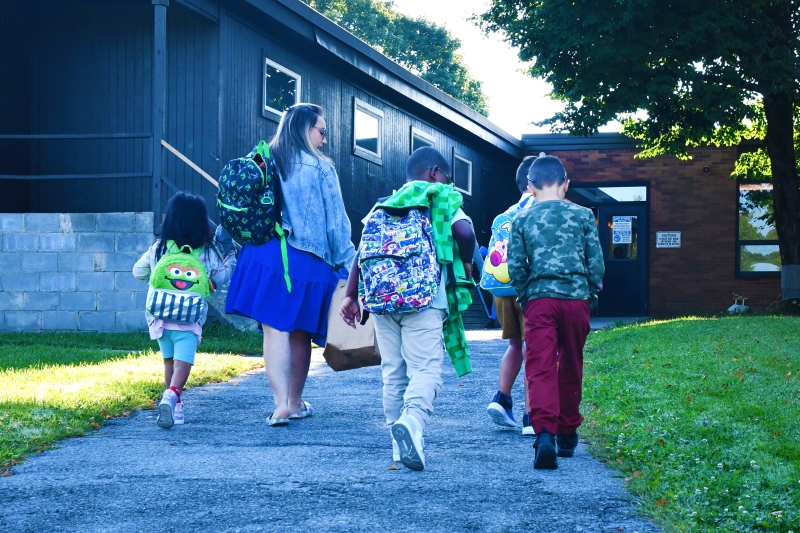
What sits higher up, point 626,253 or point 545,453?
point 626,253

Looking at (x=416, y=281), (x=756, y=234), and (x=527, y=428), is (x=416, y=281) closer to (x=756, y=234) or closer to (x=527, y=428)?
(x=527, y=428)

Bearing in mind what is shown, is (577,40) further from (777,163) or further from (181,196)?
(181,196)

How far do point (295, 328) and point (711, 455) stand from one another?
7.95ft

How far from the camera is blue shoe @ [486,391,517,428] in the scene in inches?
217

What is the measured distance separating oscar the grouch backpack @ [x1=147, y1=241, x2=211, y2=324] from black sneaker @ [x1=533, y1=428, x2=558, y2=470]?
2.33 m

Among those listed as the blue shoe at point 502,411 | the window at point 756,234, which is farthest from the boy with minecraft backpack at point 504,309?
the window at point 756,234

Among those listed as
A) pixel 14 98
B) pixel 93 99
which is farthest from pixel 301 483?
pixel 14 98

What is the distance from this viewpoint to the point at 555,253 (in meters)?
4.64

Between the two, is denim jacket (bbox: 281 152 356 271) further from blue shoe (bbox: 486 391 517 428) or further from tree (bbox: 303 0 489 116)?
tree (bbox: 303 0 489 116)

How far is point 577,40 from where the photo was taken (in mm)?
15906

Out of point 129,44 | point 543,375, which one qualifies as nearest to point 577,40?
point 129,44

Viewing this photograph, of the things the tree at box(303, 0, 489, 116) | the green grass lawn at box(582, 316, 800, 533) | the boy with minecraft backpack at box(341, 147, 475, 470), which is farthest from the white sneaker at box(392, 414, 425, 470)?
the tree at box(303, 0, 489, 116)

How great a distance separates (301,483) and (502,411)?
5.65 feet

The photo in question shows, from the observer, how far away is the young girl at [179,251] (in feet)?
19.2
